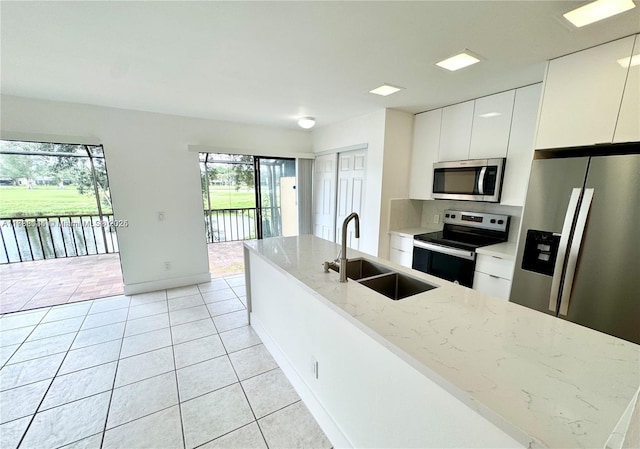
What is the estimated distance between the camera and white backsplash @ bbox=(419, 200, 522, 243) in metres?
2.71

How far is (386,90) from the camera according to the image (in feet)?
7.95

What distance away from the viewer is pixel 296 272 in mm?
1669

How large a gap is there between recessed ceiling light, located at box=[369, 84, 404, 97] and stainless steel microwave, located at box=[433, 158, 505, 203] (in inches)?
41.8

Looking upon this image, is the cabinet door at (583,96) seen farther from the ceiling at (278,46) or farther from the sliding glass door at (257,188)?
the sliding glass door at (257,188)

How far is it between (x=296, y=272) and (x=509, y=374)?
1178 mm

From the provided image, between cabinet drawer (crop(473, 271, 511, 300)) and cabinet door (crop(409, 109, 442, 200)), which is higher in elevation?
cabinet door (crop(409, 109, 442, 200))

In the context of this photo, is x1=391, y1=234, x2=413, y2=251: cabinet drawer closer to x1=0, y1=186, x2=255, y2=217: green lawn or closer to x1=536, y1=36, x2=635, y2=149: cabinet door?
x1=536, y1=36, x2=635, y2=149: cabinet door

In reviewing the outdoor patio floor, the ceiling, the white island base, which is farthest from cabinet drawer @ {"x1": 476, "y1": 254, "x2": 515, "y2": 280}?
the outdoor patio floor

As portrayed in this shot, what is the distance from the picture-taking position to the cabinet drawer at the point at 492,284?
230 cm

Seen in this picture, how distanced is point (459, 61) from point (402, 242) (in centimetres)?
200

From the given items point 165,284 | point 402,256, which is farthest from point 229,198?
point 402,256

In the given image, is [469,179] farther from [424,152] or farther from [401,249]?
[401,249]

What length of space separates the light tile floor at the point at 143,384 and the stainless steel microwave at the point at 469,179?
2.55 meters

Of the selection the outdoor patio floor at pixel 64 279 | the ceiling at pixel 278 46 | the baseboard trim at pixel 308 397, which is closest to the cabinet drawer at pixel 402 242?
the ceiling at pixel 278 46
